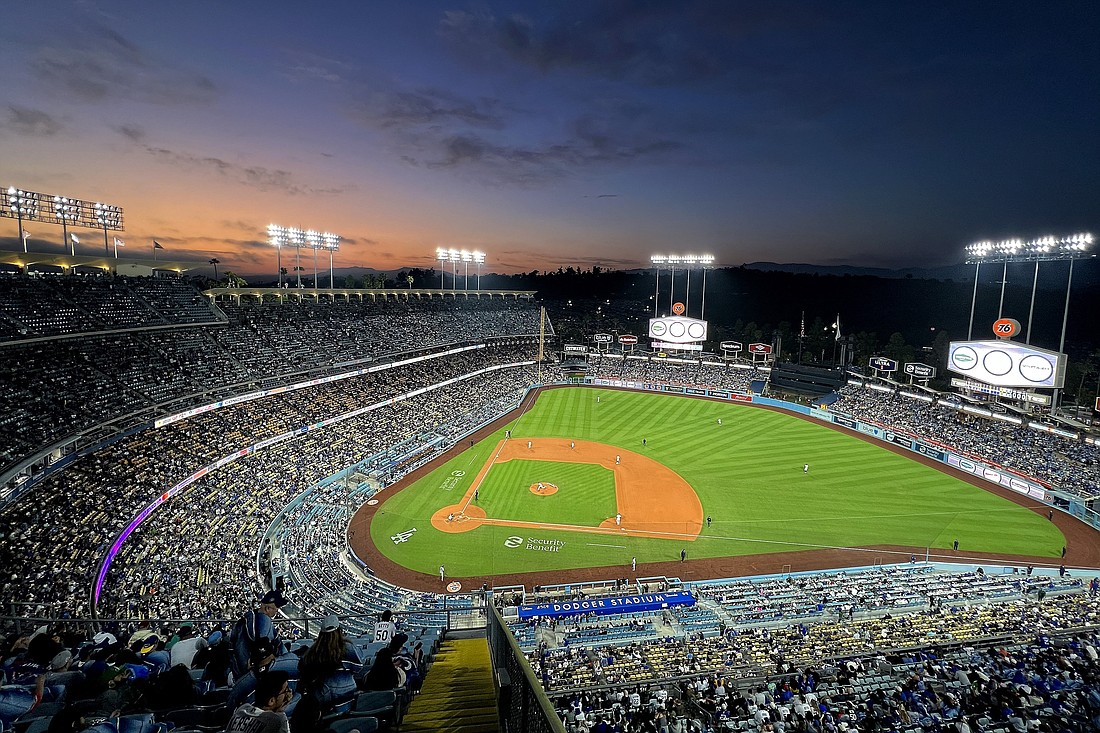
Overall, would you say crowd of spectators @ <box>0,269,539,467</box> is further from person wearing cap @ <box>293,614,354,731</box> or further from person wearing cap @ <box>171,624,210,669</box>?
person wearing cap @ <box>293,614,354,731</box>

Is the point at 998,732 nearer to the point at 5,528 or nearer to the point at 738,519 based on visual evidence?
the point at 738,519

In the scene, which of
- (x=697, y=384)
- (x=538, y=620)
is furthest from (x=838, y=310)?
(x=538, y=620)

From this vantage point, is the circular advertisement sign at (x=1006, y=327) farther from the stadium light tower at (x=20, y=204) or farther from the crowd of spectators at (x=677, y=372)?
the stadium light tower at (x=20, y=204)

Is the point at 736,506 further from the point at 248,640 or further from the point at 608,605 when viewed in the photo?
the point at 248,640

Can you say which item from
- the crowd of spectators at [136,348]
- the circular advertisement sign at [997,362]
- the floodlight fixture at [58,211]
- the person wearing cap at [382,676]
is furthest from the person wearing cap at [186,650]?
the circular advertisement sign at [997,362]

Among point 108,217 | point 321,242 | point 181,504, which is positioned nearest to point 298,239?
point 321,242
